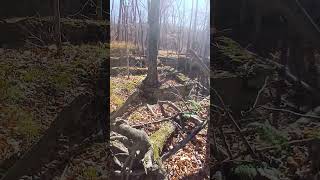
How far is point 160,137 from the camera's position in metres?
3.16

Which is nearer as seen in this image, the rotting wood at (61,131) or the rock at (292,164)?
the rotting wood at (61,131)

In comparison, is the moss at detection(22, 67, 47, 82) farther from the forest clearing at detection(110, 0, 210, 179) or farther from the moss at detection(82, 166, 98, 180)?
the moss at detection(82, 166, 98, 180)

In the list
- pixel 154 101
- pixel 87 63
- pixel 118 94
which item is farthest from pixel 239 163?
pixel 87 63

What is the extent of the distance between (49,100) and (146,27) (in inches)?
32.6

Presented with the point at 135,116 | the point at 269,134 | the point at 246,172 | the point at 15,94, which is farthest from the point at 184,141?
the point at 15,94

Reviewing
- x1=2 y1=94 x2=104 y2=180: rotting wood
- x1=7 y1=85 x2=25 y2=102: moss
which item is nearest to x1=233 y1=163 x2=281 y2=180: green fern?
x1=2 y1=94 x2=104 y2=180: rotting wood

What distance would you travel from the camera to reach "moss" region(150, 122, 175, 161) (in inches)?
124

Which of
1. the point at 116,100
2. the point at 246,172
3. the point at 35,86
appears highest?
the point at 35,86

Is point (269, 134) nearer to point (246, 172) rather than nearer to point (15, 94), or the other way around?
point (246, 172)

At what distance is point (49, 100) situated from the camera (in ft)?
10.1

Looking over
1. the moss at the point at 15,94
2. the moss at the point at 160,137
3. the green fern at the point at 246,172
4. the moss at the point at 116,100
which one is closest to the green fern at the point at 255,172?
the green fern at the point at 246,172

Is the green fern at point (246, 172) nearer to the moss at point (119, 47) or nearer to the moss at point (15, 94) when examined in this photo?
the moss at point (119, 47)

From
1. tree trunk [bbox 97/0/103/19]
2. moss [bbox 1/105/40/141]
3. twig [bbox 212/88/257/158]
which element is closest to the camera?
moss [bbox 1/105/40/141]

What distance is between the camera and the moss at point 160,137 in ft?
10.3
